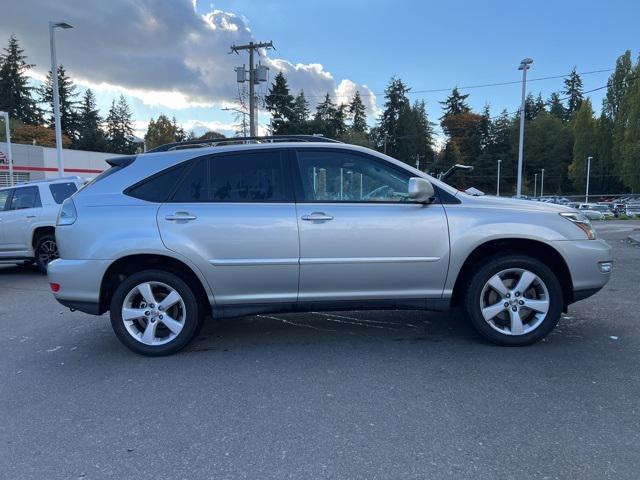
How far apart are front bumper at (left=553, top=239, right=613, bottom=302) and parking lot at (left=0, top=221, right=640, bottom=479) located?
564 millimetres

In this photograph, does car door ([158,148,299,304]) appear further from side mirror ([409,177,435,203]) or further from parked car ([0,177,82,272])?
parked car ([0,177,82,272])

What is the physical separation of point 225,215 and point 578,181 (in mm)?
88684

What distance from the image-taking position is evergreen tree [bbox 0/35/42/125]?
6962 centimetres

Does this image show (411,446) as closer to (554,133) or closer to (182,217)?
(182,217)

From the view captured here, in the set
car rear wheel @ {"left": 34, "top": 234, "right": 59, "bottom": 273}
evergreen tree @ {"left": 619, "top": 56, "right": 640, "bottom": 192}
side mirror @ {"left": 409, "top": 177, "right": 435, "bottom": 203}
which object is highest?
evergreen tree @ {"left": 619, "top": 56, "right": 640, "bottom": 192}

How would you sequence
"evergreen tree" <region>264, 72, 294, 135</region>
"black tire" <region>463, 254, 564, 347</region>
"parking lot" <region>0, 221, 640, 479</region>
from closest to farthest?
"parking lot" <region>0, 221, 640, 479</region>, "black tire" <region>463, 254, 564, 347</region>, "evergreen tree" <region>264, 72, 294, 135</region>

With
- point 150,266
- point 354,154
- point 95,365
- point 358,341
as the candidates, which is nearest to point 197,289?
point 150,266

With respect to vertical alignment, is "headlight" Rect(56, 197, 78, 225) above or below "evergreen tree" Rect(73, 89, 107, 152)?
below

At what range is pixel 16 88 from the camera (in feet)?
231

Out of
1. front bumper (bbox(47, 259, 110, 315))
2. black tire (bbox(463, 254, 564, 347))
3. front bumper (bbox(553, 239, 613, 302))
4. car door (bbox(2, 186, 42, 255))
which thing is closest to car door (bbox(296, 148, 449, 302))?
black tire (bbox(463, 254, 564, 347))

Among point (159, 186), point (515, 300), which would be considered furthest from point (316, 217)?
point (515, 300)

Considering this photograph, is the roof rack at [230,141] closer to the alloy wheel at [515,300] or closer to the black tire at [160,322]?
the black tire at [160,322]

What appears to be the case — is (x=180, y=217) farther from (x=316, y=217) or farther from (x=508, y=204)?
(x=508, y=204)

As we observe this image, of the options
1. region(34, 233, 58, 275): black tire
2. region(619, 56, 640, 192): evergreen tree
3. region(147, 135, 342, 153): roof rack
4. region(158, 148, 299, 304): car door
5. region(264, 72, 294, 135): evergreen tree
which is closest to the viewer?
region(158, 148, 299, 304): car door
